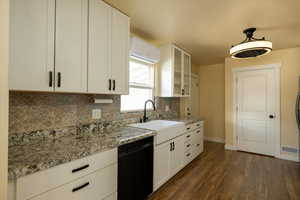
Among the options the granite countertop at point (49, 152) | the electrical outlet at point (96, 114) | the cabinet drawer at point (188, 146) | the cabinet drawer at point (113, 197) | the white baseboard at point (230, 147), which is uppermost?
the electrical outlet at point (96, 114)

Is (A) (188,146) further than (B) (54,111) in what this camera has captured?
Yes

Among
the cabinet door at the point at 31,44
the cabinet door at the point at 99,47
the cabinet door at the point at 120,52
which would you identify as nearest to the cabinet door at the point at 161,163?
the cabinet door at the point at 120,52

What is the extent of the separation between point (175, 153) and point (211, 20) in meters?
2.08

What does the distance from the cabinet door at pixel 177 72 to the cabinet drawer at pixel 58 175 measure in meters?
2.15

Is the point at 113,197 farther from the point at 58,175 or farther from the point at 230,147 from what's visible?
the point at 230,147

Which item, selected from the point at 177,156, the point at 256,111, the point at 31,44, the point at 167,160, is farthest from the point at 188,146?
the point at 31,44

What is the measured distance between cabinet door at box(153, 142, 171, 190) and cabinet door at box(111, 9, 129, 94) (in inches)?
37.5

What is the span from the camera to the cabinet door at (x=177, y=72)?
3.16m

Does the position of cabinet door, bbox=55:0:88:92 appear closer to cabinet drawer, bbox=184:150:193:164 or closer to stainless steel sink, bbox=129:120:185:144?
stainless steel sink, bbox=129:120:185:144

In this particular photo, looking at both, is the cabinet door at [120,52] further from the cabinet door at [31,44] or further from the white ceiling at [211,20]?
the cabinet door at [31,44]

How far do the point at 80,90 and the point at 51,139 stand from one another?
0.56 m

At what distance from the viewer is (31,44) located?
3.76 ft

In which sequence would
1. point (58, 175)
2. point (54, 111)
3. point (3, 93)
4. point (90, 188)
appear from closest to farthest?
1. point (3, 93)
2. point (58, 175)
3. point (90, 188)
4. point (54, 111)

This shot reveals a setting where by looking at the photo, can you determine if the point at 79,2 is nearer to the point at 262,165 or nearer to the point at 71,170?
the point at 71,170
